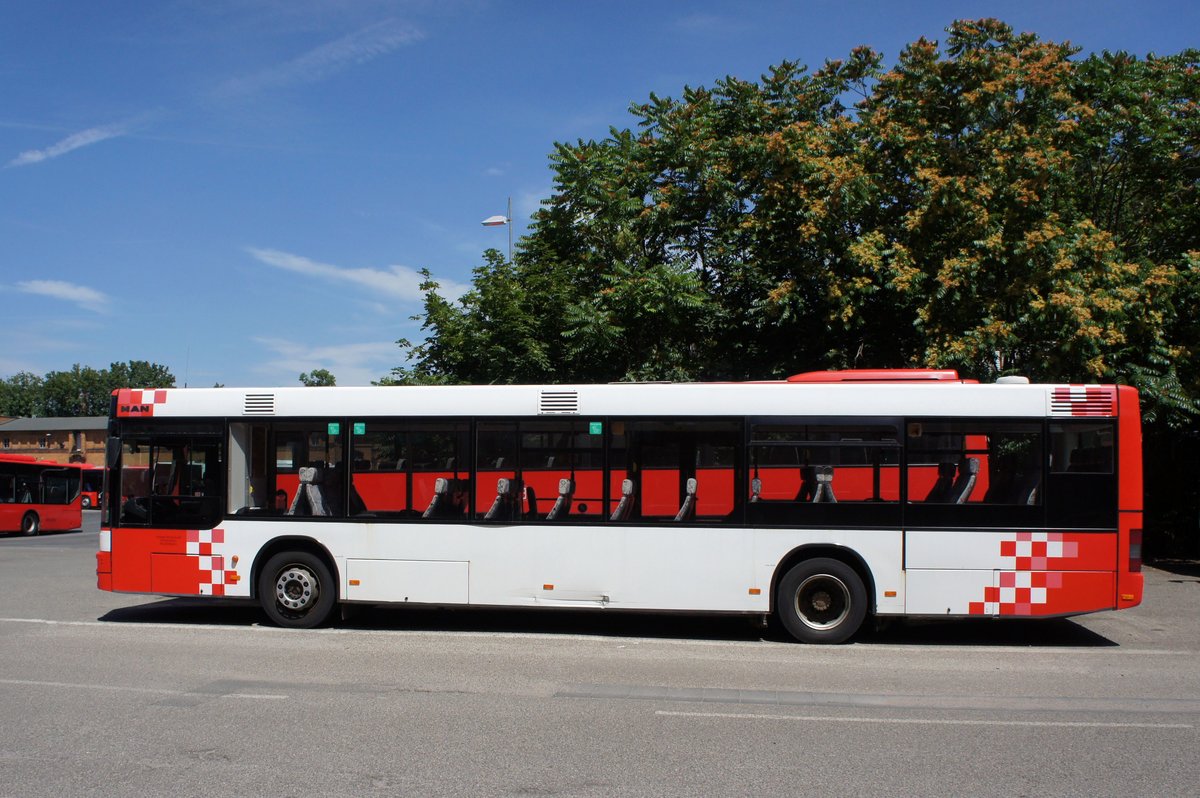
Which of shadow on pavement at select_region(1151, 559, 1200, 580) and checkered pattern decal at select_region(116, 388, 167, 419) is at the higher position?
checkered pattern decal at select_region(116, 388, 167, 419)

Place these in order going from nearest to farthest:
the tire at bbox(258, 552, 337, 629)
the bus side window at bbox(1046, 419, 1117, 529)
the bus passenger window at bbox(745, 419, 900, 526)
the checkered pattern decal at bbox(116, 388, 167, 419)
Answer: the bus side window at bbox(1046, 419, 1117, 529)
the bus passenger window at bbox(745, 419, 900, 526)
the tire at bbox(258, 552, 337, 629)
the checkered pattern decal at bbox(116, 388, 167, 419)

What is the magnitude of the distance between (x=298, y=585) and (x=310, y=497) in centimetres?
103

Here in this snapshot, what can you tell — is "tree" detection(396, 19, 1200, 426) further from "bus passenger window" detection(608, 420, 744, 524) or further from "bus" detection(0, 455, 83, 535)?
"bus" detection(0, 455, 83, 535)

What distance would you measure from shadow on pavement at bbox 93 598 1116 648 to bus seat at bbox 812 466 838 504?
5.33 ft

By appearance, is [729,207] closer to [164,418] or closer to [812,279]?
[812,279]

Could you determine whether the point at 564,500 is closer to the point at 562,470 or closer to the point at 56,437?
the point at 562,470

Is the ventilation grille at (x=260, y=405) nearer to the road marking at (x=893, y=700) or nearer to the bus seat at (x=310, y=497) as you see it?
the bus seat at (x=310, y=497)

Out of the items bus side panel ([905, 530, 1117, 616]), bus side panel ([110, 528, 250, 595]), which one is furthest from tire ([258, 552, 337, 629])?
bus side panel ([905, 530, 1117, 616])

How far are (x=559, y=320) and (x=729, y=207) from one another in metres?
4.32

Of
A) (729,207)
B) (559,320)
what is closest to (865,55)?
(729,207)

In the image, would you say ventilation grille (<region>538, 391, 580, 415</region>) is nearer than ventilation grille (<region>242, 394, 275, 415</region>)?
Yes

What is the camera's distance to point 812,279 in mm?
18578

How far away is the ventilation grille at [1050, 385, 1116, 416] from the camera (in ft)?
33.2

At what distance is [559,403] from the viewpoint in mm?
10781
